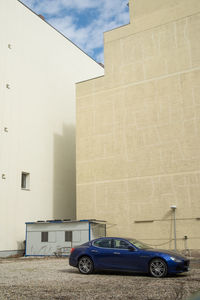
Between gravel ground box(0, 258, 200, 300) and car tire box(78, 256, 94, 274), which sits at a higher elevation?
car tire box(78, 256, 94, 274)

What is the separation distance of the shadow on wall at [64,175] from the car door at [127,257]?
19063 mm

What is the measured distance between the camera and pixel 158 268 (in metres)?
11.8

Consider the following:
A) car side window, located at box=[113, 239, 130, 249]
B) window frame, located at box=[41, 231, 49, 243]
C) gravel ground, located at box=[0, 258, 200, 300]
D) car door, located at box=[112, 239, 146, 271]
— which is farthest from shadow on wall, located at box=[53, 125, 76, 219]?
gravel ground, located at box=[0, 258, 200, 300]

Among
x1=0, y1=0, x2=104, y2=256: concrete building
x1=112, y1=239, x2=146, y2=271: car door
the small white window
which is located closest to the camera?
x1=112, y1=239, x2=146, y2=271: car door

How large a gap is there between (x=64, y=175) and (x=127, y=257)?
2106 centimetres

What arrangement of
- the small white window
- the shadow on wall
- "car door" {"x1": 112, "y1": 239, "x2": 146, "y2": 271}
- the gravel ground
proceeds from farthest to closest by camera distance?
the shadow on wall < the small white window < "car door" {"x1": 112, "y1": 239, "x2": 146, "y2": 271} < the gravel ground

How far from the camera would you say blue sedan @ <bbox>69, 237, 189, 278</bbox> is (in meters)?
11.8

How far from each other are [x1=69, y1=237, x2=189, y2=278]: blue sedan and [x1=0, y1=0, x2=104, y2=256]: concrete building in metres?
13.7

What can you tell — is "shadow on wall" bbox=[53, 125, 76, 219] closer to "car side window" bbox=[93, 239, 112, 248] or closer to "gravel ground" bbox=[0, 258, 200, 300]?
"car side window" bbox=[93, 239, 112, 248]

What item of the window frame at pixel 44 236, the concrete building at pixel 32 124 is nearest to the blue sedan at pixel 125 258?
the window frame at pixel 44 236

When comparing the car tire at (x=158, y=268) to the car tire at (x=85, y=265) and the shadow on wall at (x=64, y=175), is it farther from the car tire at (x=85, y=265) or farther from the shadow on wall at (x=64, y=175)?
the shadow on wall at (x=64, y=175)

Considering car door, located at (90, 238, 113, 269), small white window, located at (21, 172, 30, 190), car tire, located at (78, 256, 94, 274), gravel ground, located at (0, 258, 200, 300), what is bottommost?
gravel ground, located at (0, 258, 200, 300)

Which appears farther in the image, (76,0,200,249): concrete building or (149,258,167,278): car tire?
(76,0,200,249): concrete building

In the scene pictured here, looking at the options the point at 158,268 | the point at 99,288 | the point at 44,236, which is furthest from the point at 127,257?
the point at 44,236
